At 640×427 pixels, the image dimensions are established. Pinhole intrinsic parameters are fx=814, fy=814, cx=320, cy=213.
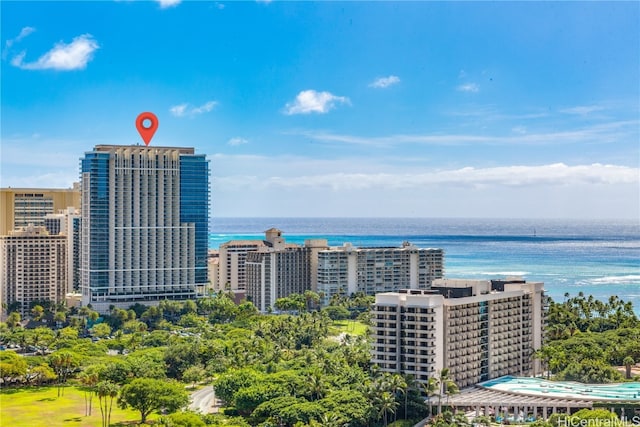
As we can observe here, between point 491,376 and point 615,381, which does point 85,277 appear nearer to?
point 491,376

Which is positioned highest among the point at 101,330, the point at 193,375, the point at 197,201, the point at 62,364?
the point at 197,201

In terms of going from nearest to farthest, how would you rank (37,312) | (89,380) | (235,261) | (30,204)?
(89,380), (37,312), (235,261), (30,204)

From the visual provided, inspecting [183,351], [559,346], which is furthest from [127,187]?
[559,346]

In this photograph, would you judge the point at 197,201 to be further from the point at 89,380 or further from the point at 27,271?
the point at 89,380

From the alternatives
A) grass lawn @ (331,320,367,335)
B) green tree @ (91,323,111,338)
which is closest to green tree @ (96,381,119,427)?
green tree @ (91,323,111,338)

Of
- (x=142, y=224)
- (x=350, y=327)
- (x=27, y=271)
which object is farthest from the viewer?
(x=27, y=271)

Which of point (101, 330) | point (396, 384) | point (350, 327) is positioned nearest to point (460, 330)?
point (396, 384)

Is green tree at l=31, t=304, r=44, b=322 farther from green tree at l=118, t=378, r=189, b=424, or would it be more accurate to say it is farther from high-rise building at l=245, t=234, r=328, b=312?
green tree at l=118, t=378, r=189, b=424
